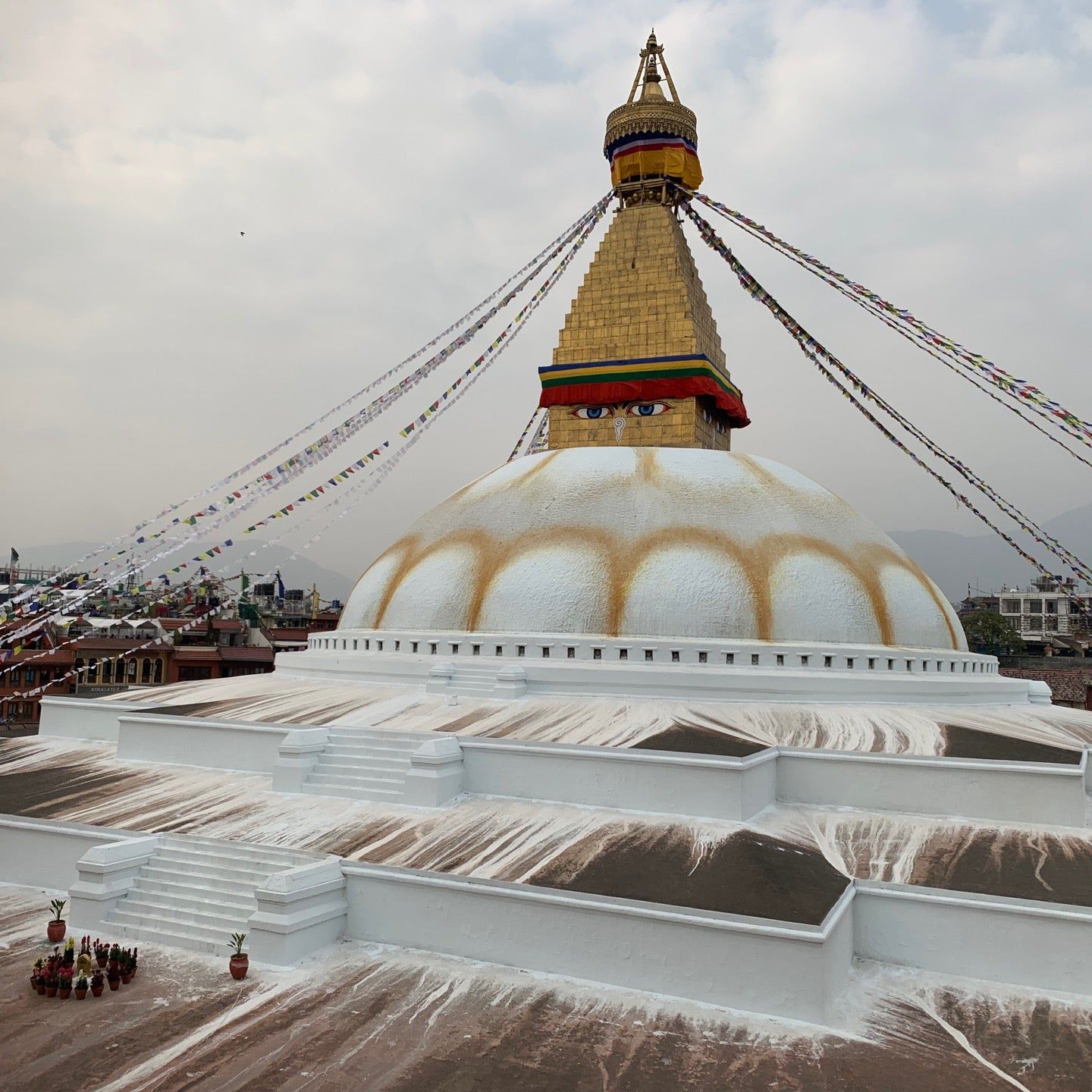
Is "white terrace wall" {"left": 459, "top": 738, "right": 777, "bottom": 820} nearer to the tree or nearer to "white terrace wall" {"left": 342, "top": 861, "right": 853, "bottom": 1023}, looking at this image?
"white terrace wall" {"left": 342, "top": 861, "right": 853, "bottom": 1023}

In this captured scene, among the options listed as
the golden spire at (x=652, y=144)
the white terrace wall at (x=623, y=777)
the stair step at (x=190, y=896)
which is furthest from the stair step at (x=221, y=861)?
the golden spire at (x=652, y=144)

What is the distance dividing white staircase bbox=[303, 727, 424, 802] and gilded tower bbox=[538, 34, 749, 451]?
7061mm

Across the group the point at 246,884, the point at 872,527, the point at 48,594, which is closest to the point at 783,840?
the point at 246,884

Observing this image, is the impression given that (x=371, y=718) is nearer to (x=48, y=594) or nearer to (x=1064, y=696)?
(x=48, y=594)

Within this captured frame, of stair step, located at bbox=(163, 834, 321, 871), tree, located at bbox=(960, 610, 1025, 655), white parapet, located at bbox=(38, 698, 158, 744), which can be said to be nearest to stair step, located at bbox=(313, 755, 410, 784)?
stair step, located at bbox=(163, 834, 321, 871)

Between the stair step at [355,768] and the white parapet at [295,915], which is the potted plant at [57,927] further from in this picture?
the stair step at [355,768]

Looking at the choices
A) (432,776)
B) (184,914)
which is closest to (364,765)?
(432,776)

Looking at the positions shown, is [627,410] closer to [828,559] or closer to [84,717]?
[828,559]

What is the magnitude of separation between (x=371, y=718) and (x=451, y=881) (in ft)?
11.2

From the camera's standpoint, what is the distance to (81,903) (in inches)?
275

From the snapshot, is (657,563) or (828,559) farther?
(828,559)

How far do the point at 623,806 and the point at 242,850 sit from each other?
125 inches

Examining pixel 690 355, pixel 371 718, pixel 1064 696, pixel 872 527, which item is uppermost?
pixel 690 355

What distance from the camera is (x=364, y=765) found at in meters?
8.88
